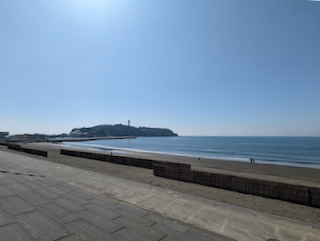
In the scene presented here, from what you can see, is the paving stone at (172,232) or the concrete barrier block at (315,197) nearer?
the paving stone at (172,232)

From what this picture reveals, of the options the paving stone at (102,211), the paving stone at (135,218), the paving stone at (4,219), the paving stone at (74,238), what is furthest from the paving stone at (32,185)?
the paving stone at (74,238)

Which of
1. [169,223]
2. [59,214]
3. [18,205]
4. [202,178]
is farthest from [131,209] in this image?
[202,178]

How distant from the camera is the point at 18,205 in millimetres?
5965

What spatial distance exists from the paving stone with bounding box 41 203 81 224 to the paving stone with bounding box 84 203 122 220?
62cm

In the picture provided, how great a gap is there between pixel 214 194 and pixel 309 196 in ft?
15.4

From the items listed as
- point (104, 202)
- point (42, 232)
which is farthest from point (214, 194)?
point (42, 232)

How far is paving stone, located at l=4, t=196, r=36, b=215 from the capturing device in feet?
18.1

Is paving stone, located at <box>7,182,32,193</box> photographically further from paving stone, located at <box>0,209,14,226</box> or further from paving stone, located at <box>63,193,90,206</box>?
paving stone, located at <box>0,209,14,226</box>

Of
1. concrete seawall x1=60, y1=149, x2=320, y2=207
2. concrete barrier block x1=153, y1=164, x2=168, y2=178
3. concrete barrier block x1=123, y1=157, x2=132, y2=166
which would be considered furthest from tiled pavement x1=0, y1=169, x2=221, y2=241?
concrete barrier block x1=123, y1=157, x2=132, y2=166

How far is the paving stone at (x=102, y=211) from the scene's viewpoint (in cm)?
540

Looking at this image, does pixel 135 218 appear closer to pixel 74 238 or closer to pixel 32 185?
pixel 74 238

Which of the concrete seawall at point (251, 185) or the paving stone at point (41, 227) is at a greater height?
the paving stone at point (41, 227)

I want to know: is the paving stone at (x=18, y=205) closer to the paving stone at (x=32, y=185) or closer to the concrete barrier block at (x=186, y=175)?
the paving stone at (x=32, y=185)

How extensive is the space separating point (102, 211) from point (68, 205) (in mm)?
1457
